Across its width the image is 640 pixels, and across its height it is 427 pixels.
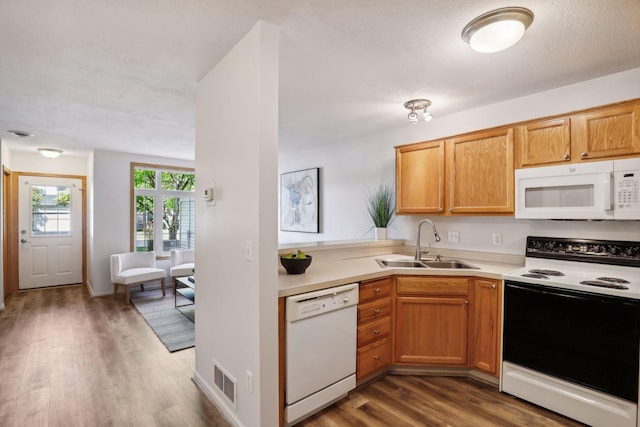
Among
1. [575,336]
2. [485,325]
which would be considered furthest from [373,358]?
[575,336]

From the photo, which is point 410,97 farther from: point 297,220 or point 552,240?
point 297,220

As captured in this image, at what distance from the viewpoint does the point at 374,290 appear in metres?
2.43

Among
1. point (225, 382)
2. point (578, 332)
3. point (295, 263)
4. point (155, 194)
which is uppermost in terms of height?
point (155, 194)

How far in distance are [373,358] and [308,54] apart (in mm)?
2209

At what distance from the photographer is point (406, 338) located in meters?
2.57

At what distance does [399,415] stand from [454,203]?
181 centimetres

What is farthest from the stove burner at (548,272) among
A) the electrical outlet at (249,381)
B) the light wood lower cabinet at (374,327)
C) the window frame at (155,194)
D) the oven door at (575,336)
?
the window frame at (155,194)

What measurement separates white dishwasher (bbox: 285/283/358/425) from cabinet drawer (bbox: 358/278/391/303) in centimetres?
11

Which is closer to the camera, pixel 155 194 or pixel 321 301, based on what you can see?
pixel 321 301

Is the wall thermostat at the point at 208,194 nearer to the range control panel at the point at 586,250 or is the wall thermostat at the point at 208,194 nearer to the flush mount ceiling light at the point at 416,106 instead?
the flush mount ceiling light at the point at 416,106

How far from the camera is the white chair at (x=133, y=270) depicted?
4656 millimetres

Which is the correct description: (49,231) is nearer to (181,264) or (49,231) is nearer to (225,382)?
(181,264)

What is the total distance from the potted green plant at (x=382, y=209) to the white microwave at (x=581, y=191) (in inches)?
54.4

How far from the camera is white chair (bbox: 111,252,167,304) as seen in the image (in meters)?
4.66
